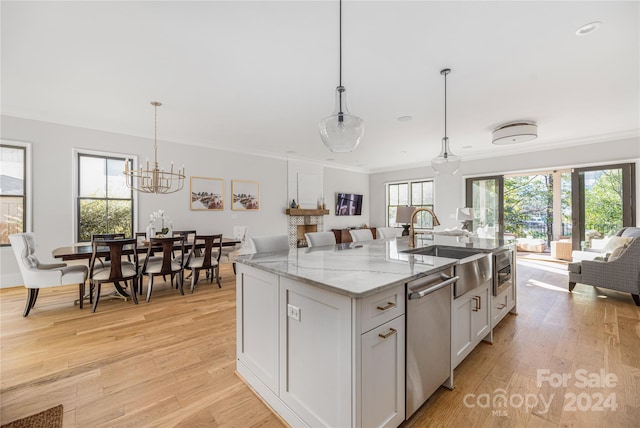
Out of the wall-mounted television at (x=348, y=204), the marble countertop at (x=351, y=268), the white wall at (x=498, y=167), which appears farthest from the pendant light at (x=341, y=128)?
the wall-mounted television at (x=348, y=204)

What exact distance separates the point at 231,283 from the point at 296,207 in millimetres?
3279

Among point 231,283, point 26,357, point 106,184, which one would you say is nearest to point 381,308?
point 26,357

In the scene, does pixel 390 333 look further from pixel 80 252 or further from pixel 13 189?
pixel 13 189

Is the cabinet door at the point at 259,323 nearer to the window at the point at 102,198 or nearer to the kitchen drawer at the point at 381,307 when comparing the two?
the kitchen drawer at the point at 381,307

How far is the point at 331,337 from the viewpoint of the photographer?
1.31m

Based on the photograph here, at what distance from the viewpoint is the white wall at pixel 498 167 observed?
5.28 meters

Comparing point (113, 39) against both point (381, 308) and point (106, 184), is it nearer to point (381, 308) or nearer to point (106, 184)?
point (381, 308)

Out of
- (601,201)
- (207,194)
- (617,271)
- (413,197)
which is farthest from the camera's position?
(413,197)

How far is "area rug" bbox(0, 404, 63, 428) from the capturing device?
1.55 meters

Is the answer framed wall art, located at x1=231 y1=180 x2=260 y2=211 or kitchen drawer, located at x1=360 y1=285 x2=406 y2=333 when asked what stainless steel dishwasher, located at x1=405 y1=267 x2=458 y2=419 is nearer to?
kitchen drawer, located at x1=360 y1=285 x2=406 y2=333

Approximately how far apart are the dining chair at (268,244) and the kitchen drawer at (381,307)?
4.38 ft

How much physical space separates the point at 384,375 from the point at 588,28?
3.12 meters

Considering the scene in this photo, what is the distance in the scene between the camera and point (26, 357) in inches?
88.9

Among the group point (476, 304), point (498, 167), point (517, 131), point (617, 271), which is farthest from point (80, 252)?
point (498, 167)
